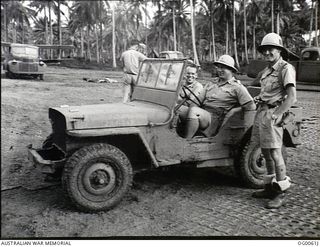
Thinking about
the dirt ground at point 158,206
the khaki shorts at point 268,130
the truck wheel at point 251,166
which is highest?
the khaki shorts at point 268,130

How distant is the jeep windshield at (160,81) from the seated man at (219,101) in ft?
0.92

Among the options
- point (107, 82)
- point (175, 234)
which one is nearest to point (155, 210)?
point (175, 234)

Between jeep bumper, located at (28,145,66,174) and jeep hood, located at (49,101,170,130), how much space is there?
34cm

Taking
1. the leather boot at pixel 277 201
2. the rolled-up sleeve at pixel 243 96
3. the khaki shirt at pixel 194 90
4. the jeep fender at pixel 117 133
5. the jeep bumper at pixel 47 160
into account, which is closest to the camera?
the jeep fender at pixel 117 133

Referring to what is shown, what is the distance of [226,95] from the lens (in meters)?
4.23

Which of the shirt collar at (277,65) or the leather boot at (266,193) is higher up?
the shirt collar at (277,65)

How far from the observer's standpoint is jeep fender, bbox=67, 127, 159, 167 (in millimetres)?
3319

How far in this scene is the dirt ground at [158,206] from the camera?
10.2 feet

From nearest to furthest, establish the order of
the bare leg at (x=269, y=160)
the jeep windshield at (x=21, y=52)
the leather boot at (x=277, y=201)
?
the leather boot at (x=277, y=201) → the bare leg at (x=269, y=160) → the jeep windshield at (x=21, y=52)

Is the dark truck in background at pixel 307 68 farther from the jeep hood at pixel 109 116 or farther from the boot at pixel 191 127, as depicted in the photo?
the jeep hood at pixel 109 116

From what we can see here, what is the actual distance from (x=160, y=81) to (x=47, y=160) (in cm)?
139

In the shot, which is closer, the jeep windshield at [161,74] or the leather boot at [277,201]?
the leather boot at [277,201]

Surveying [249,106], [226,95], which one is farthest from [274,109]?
[226,95]

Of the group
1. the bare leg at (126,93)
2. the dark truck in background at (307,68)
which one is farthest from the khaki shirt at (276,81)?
the dark truck in background at (307,68)
